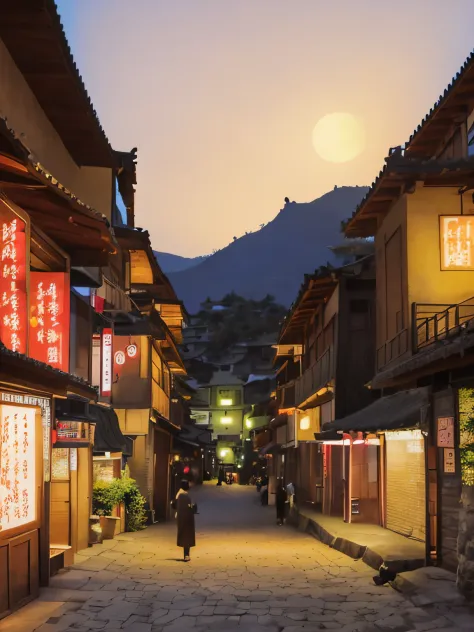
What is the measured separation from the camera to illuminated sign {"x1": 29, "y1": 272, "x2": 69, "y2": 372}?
51.1 ft

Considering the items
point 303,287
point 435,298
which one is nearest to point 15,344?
point 435,298

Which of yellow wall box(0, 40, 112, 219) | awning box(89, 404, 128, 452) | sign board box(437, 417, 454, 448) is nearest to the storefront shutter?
sign board box(437, 417, 454, 448)

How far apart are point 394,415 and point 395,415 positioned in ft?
0.16

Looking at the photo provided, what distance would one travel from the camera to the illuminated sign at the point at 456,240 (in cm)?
2052

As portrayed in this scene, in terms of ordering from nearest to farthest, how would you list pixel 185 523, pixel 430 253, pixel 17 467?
pixel 17 467, pixel 185 523, pixel 430 253

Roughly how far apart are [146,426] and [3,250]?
1851 cm

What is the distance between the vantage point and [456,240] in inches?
810

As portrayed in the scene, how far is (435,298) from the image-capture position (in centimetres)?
2045

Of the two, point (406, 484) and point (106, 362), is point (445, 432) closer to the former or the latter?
point (406, 484)

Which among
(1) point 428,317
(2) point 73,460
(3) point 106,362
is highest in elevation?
(1) point 428,317

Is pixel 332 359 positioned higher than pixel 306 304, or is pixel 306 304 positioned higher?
pixel 306 304

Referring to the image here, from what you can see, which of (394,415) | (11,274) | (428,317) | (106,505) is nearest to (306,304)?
(428,317)

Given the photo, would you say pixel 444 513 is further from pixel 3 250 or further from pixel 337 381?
pixel 337 381

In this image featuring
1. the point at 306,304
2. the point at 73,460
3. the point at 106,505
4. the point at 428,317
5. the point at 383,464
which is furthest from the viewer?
the point at 306,304
